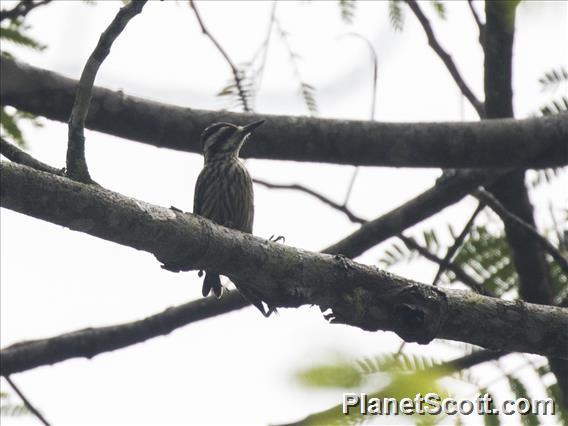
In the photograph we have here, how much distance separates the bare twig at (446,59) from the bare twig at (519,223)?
60 cm

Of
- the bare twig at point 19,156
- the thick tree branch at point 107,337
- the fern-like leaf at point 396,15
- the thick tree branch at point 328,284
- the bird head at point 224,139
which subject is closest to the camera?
the thick tree branch at point 328,284

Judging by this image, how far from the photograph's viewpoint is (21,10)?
530cm

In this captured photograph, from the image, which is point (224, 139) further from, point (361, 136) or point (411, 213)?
point (411, 213)

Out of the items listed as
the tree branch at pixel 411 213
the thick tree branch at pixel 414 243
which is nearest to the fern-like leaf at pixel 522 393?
the thick tree branch at pixel 414 243

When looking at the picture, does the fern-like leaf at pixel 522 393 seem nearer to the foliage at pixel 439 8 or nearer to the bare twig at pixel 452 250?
the bare twig at pixel 452 250

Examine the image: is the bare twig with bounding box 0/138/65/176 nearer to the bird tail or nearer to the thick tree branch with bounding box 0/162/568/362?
the thick tree branch with bounding box 0/162/568/362

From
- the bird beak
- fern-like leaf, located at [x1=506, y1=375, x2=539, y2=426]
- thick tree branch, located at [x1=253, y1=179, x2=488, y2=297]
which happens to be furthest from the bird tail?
fern-like leaf, located at [x1=506, y1=375, x2=539, y2=426]

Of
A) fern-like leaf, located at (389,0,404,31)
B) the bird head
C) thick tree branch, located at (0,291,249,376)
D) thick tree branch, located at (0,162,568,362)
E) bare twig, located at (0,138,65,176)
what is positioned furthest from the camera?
thick tree branch, located at (0,291,249,376)

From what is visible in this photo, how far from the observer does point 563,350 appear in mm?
4105

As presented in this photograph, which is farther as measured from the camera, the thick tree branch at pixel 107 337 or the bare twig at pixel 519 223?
the thick tree branch at pixel 107 337

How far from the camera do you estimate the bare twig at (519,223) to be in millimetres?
5242

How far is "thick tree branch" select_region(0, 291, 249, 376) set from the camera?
6031 mm

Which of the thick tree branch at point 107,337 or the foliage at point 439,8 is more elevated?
the foliage at point 439,8

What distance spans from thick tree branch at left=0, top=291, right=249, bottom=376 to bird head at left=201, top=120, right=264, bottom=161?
40.1 inches
